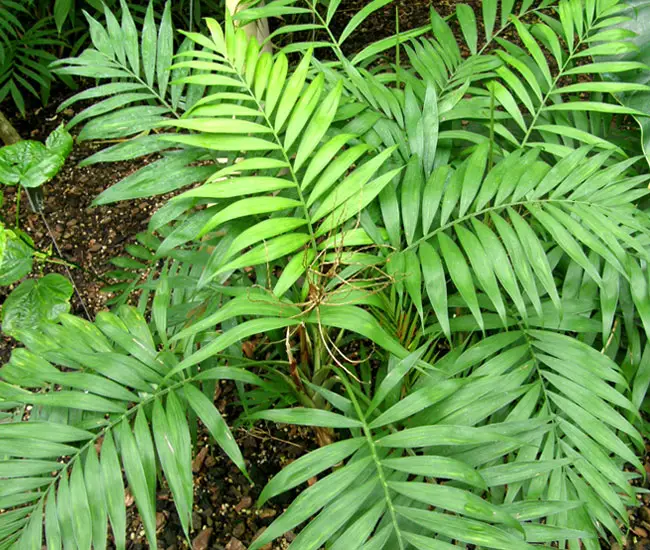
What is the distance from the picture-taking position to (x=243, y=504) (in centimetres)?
122

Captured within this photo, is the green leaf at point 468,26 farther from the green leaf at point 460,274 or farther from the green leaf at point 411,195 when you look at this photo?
the green leaf at point 460,274

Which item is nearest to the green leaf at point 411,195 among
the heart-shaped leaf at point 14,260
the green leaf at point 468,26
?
the green leaf at point 468,26

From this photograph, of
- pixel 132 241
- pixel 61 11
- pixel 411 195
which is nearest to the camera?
pixel 411 195

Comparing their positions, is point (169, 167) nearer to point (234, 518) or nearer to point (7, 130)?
point (234, 518)

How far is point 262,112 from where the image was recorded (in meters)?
1.00

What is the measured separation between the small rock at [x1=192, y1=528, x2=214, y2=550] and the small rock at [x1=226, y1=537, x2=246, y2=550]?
42 mm

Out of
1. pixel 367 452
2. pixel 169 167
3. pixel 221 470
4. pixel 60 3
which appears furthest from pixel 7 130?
pixel 367 452

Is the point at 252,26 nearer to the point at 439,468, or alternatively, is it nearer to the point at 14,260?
the point at 14,260

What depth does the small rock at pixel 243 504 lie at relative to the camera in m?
1.22

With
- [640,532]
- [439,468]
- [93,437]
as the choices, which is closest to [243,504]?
[93,437]

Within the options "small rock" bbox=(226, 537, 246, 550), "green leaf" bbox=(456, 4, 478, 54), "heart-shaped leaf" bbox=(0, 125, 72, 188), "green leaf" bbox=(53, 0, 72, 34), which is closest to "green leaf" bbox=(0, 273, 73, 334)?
"heart-shaped leaf" bbox=(0, 125, 72, 188)

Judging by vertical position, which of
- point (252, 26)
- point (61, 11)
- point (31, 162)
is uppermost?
point (61, 11)

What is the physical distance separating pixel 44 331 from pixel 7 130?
4.08ft

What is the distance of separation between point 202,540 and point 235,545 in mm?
65
